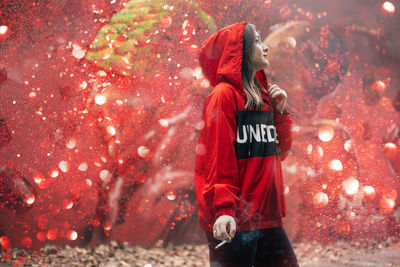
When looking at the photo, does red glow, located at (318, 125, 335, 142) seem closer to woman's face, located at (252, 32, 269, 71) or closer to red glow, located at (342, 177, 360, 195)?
red glow, located at (342, 177, 360, 195)

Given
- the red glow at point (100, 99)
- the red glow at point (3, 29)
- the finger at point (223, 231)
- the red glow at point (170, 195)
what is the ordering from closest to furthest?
the finger at point (223, 231)
the red glow at point (3, 29)
the red glow at point (100, 99)
the red glow at point (170, 195)

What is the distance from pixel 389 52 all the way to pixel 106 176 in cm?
129

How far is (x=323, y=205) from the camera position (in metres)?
1.41

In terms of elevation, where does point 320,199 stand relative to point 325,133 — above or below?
below

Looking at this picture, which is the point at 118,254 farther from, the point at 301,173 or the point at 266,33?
the point at 266,33

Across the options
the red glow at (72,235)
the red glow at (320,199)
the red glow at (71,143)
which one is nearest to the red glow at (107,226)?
the red glow at (72,235)

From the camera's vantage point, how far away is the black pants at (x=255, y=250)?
0.73 m

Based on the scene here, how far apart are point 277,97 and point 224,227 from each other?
35cm

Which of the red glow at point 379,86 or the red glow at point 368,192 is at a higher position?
the red glow at point 379,86

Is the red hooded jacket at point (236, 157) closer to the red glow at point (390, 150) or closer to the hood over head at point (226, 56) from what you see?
the hood over head at point (226, 56)

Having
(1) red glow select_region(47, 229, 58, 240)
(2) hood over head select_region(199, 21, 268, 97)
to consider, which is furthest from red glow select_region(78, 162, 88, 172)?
(2) hood over head select_region(199, 21, 268, 97)

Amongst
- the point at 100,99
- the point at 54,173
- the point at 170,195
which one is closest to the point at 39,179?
the point at 54,173

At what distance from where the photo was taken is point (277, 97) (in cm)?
85

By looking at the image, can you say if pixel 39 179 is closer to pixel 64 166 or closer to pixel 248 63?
pixel 64 166
